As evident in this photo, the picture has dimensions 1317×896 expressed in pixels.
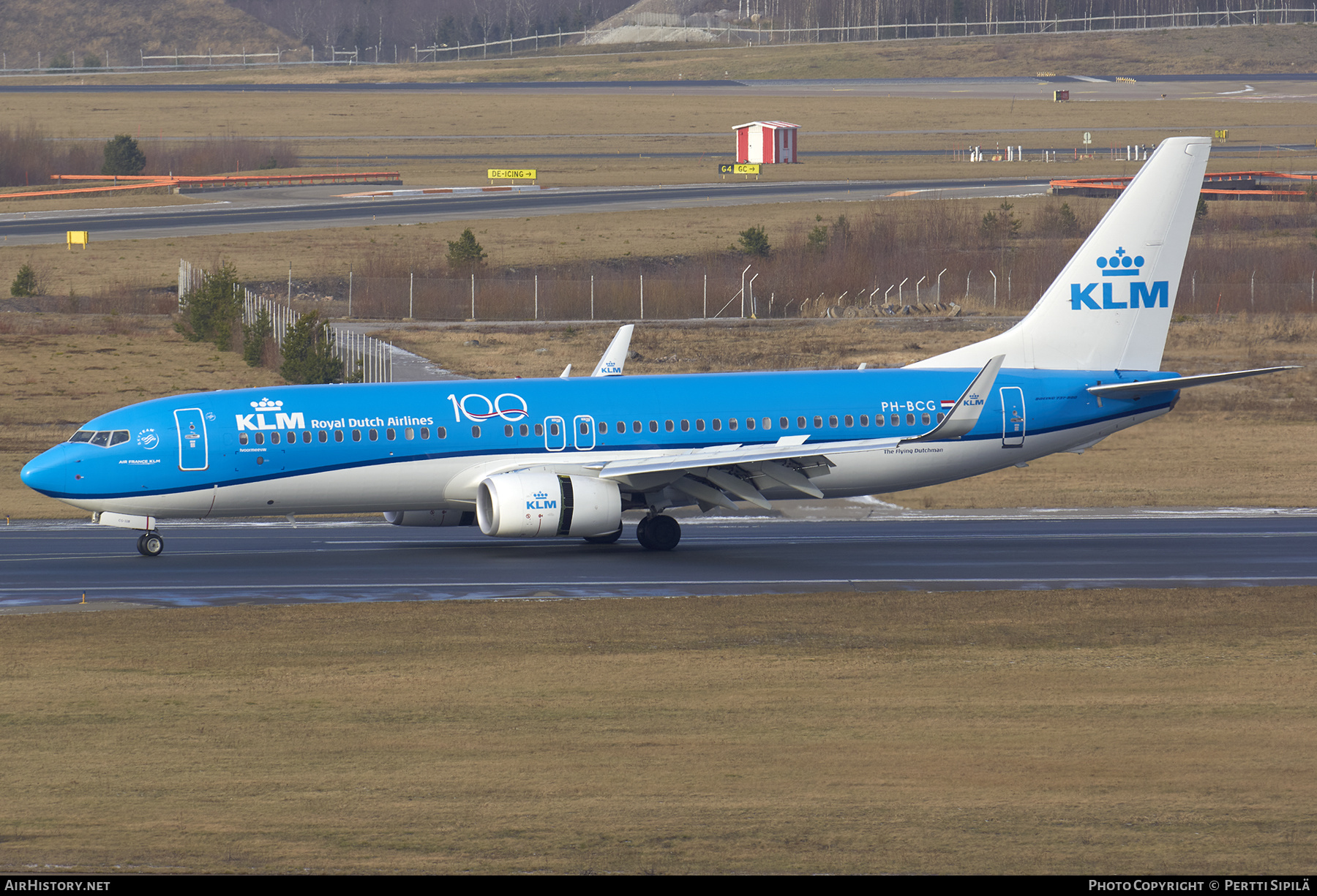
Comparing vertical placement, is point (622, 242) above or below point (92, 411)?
above

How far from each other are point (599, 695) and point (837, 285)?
218 feet

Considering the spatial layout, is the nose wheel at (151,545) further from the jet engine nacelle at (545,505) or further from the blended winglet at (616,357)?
the blended winglet at (616,357)

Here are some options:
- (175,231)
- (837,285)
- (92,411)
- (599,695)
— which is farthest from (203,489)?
(175,231)

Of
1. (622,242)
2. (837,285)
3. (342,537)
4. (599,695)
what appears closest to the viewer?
(599,695)

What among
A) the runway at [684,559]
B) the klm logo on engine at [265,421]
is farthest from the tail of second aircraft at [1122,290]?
the klm logo on engine at [265,421]

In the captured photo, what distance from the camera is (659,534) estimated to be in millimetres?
38969

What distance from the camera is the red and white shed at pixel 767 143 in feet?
471

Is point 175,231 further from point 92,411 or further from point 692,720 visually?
point 692,720

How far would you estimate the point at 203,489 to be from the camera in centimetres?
3650

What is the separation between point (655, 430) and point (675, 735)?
61.8ft

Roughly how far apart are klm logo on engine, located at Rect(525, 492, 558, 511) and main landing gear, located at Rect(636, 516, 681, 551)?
373 centimetres

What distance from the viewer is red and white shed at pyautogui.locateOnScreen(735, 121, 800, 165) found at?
144 meters

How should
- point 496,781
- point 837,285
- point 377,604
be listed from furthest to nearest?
1. point 837,285
2. point 377,604
3. point 496,781

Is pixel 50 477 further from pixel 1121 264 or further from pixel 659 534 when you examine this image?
pixel 1121 264
